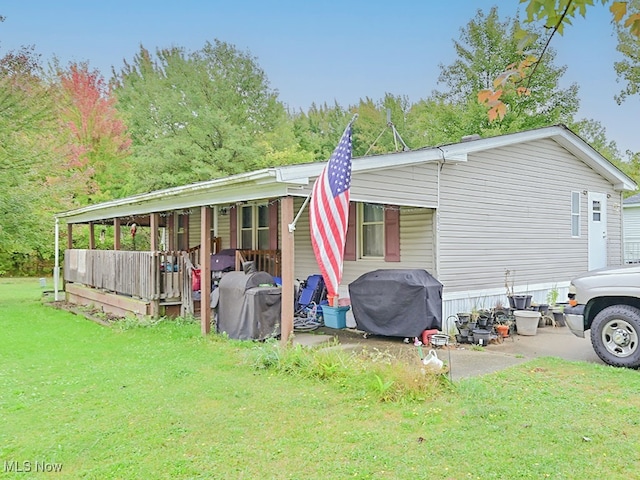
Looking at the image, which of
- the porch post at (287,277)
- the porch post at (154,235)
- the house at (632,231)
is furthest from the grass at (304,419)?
the house at (632,231)

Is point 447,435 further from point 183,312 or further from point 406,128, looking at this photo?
point 406,128

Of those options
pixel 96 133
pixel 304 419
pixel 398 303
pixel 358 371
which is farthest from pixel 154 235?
pixel 96 133

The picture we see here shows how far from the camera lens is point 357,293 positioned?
816cm

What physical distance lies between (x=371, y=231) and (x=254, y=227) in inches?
146

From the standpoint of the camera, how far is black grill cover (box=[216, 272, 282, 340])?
7629 mm

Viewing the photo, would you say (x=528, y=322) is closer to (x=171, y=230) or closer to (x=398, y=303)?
(x=398, y=303)

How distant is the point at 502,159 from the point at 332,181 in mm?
5413

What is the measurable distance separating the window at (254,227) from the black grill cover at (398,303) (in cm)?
466

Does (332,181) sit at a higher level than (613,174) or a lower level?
lower

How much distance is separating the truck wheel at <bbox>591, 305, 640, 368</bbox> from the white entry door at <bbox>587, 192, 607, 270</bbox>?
20.7ft

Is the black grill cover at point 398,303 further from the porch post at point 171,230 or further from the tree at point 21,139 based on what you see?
the tree at point 21,139

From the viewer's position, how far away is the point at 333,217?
5781mm

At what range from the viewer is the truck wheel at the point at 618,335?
5.89m

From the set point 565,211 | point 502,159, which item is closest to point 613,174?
point 565,211
